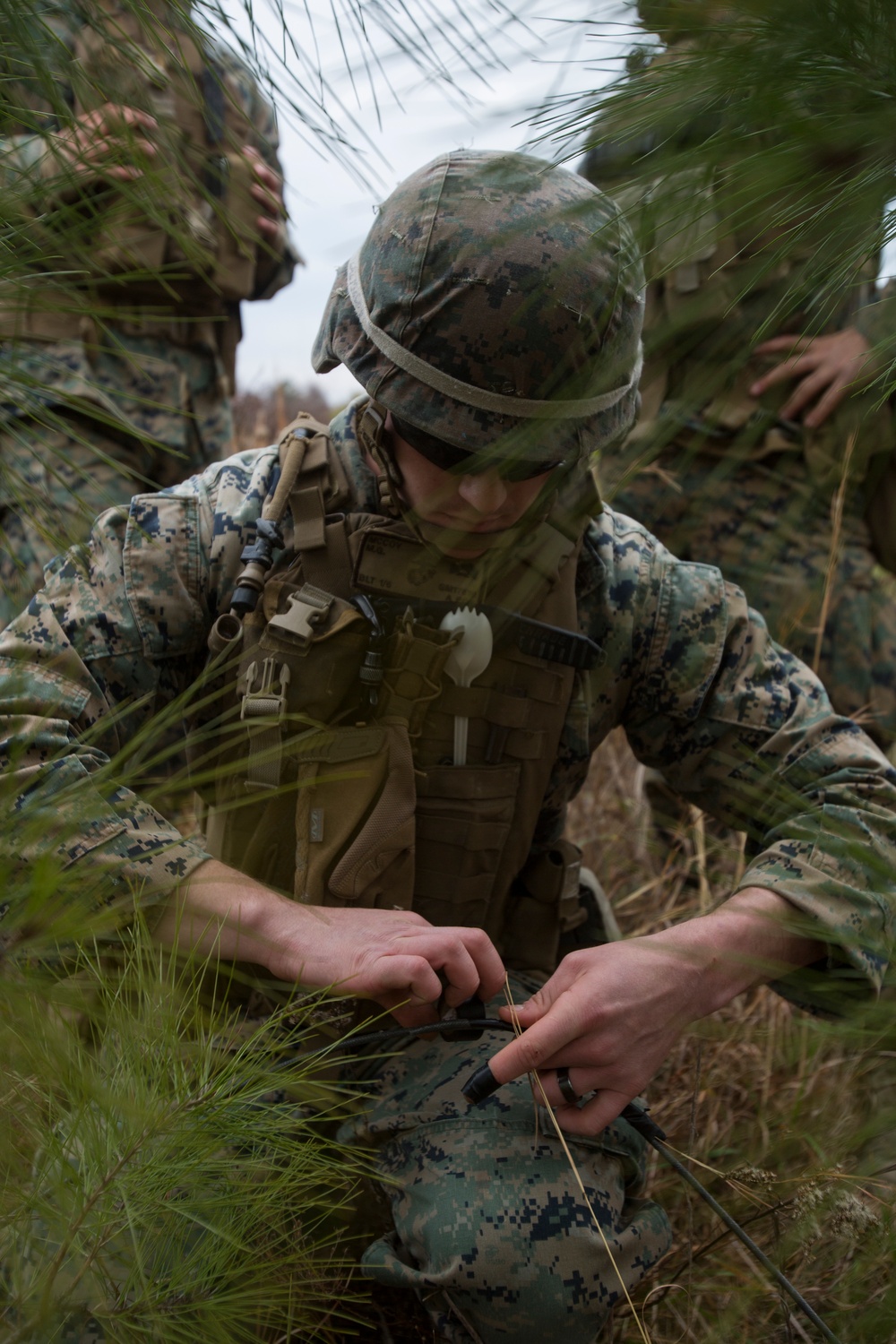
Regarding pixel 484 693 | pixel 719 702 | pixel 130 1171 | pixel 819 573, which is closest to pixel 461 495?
pixel 484 693

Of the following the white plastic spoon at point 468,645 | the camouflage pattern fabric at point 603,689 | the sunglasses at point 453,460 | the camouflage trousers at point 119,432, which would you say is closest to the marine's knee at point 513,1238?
the camouflage pattern fabric at point 603,689

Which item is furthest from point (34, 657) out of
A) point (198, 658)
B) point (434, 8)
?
point (434, 8)

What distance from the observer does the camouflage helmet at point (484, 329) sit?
1.56 m

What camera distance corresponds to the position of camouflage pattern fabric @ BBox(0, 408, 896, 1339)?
5.02 feet

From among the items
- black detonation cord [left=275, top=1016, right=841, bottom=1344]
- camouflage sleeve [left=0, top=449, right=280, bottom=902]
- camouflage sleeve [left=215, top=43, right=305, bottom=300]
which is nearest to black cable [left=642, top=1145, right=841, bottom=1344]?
black detonation cord [left=275, top=1016, right=841, bottom=1344]

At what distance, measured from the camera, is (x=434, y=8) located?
94 cm

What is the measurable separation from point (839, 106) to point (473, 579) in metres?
1.14

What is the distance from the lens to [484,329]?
1.62 metres

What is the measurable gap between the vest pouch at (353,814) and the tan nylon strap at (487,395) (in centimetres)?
51

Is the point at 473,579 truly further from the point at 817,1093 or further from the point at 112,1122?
the point at 817,1093

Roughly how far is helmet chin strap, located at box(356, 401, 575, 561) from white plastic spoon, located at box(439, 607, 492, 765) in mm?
106

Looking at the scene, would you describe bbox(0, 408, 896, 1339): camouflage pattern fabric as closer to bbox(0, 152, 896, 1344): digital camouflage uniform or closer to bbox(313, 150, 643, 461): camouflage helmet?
bbox(0, 152, 896, 1344): digital camouflage uniform

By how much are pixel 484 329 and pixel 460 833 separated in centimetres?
80

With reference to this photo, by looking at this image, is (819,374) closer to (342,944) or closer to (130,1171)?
(342,944)
